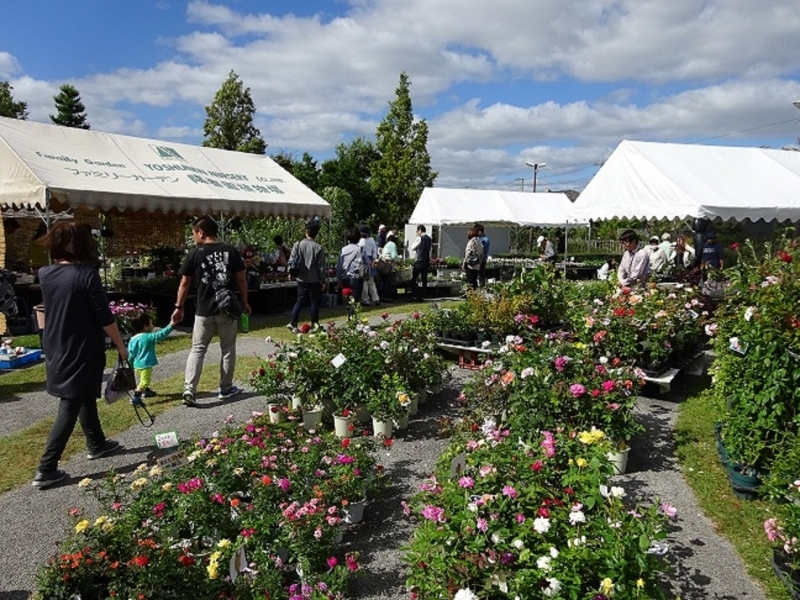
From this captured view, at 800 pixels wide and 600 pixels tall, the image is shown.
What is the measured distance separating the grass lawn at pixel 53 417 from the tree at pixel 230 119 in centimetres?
Result: 1879

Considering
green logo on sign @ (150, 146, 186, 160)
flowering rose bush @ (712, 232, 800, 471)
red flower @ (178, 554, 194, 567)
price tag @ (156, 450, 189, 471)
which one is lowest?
price tag @ (156, 450, 189, 471)

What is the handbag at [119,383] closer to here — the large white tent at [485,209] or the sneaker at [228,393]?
the sneaker at [228,393]

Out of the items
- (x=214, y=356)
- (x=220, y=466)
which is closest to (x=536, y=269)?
(x=214, y=356)

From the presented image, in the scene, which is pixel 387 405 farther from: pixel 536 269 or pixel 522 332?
pixel 536 269

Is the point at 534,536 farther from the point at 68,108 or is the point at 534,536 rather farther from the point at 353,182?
the point at 68,108

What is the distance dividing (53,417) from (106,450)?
1477mm

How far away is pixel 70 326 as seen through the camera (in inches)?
153

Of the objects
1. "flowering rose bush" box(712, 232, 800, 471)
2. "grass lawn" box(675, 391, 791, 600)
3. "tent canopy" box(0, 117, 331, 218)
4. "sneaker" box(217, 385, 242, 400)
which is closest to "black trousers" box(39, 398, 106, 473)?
"sneaker" box(217, 385, 242, 400)

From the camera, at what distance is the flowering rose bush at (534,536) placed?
7.02 feet

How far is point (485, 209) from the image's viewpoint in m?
23.5

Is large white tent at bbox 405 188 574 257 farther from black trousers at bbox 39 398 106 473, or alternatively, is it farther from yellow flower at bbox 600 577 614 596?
yellow flower at bbox 600 577 614 596

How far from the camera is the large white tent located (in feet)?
73.0

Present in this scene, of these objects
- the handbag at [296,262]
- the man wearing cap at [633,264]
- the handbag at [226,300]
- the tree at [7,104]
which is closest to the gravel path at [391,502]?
the handbag at [226,300]

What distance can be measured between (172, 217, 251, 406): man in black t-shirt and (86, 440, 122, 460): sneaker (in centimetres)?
103
